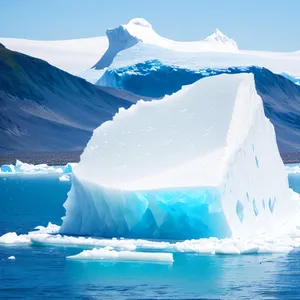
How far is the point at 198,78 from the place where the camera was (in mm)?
164250

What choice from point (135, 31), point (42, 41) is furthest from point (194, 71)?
point (42, 41)

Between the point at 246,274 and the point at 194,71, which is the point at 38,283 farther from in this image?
the point at 194,71

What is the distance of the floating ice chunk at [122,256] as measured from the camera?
2350cm

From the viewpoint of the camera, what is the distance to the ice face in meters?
25.8

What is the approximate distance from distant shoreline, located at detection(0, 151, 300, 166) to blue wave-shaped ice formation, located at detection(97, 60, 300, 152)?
37564mm

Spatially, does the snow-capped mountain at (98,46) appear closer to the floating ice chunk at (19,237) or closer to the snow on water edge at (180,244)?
the floating ice chunk at (19,237)

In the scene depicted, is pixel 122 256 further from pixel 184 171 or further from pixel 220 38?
pixel 220 38

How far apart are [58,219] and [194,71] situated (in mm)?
129573

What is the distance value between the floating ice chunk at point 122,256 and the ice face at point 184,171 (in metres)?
2.19

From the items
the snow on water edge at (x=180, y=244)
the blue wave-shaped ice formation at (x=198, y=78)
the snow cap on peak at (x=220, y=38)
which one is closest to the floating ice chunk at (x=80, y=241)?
the snow on water edge at (x=180, y=244)

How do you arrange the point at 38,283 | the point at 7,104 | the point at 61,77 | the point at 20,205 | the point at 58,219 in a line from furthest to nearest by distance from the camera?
1. the point at 61,77
2. the point at 7,104
3. the point at 20,205
4. the point at 58,219
5. the point at 38,283

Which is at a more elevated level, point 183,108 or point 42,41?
point 42,41

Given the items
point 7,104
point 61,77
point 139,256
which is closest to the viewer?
point 139,256

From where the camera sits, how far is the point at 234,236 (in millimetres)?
25750
